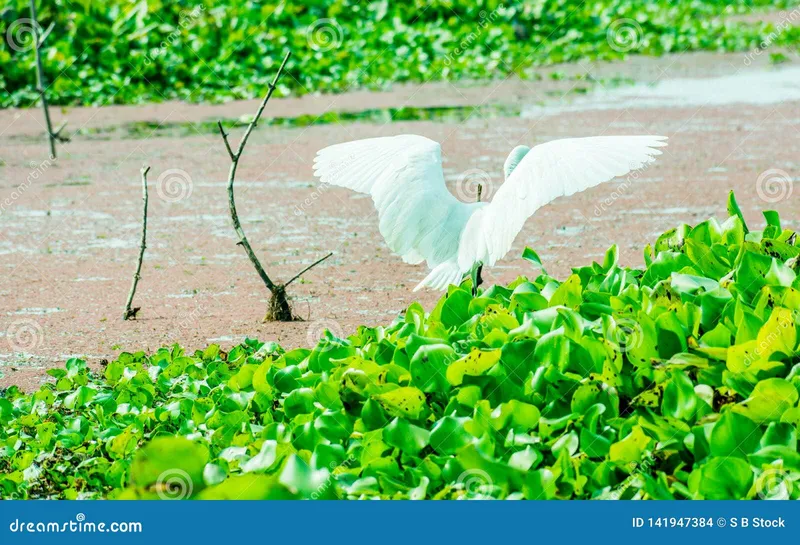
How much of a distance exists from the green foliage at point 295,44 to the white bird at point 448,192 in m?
9.03

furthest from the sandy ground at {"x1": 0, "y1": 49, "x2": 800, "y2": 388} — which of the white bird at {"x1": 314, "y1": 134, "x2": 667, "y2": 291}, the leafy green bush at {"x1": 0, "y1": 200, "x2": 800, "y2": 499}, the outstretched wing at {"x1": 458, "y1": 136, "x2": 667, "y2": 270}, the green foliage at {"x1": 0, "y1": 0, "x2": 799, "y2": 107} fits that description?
the outstretched wing at {"x1": 458, "y1": 136, "x2": 667, "y2": 270}

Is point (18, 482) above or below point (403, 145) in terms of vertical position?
below

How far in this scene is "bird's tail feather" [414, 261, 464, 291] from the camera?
4812 millimetres

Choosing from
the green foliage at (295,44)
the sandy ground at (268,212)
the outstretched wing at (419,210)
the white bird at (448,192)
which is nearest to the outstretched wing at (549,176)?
the white bird at (448,192)

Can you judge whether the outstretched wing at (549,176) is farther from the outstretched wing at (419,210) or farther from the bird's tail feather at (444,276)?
the outstretched wing at (419,210)

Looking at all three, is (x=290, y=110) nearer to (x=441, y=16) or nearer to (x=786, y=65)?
(x=441, y=16)

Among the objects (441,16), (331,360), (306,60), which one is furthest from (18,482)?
(441,16)

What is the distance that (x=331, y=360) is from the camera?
439 centimetres

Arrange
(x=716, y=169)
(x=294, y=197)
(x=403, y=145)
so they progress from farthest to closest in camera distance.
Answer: (x=716, y=169), (x=294, y=197), (x=403, y=145)

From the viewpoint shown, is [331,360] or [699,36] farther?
[699,36]

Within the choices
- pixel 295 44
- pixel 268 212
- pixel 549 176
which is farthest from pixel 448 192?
pixel 295 44

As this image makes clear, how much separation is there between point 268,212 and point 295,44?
7.36 meters

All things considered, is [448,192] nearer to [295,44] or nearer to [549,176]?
[549,176]

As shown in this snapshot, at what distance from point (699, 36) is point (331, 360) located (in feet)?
53.3
